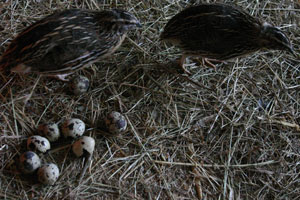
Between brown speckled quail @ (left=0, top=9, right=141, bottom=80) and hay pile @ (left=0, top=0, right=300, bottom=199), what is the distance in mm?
414

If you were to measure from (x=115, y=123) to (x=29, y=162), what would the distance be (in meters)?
0.86

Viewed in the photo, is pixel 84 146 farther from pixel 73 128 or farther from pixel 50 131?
pixel 50 131

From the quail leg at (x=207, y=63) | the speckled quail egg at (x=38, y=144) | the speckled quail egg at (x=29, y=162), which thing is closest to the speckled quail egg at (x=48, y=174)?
the speckled quail egg at (x=29, y=162)

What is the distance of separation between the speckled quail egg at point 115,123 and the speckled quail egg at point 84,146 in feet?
0.77

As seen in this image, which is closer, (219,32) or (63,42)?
(63,42)

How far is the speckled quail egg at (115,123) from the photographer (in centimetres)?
337

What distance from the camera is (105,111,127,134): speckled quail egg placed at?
3.37 metres

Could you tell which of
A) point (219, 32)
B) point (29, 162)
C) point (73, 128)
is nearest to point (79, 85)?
point (73, 128)

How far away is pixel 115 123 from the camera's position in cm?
336

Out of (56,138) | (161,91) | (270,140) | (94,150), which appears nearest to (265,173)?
(270,140)

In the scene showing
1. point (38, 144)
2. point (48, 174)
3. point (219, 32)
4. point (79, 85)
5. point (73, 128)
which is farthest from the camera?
point (79, 85)

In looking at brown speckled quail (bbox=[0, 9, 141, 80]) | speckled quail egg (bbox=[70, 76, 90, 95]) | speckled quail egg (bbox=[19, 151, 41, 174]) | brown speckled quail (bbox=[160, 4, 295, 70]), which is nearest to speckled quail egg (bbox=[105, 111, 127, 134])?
speckled quail egg (bbox=[70, 76, 90, 95])

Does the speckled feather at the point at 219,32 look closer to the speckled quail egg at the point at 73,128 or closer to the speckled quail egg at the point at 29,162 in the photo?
the speckled quail egg at the point at 73,128

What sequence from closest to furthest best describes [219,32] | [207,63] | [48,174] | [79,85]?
[48,174] < [219,32] < [79,85] < [207,63]
